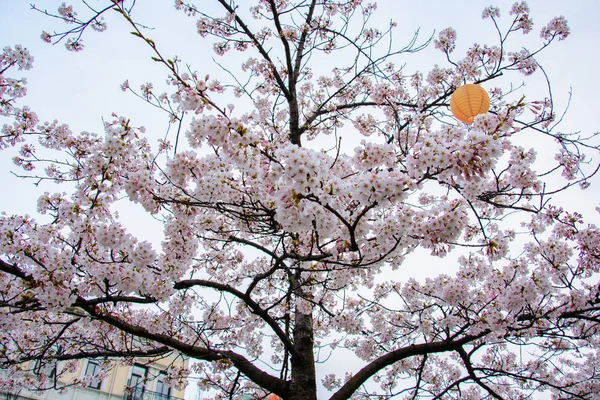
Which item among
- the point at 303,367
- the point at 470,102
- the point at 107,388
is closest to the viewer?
the point at 470,102

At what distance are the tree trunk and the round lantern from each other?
Result: 355cm

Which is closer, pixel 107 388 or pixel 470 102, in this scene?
pixel 470 102

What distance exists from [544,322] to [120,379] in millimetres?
16827

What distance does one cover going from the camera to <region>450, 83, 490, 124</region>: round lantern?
12.0 feet

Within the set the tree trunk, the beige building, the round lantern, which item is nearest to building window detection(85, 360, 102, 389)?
the beige building

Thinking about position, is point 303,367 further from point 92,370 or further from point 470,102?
point 92,370

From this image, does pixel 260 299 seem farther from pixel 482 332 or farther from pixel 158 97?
pixel 158 97

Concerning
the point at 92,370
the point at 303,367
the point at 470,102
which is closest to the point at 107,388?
the point at 92,370

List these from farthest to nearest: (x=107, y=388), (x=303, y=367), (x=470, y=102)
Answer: (x=107, y=388) < (x=303, y=367) < (x=470, y=102)

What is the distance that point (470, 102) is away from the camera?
3682 mm

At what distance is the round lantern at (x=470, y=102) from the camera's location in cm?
366

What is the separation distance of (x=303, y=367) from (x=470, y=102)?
3785mm

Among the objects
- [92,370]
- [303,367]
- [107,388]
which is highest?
[92,370]

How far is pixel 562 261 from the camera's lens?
4637 millimetres
